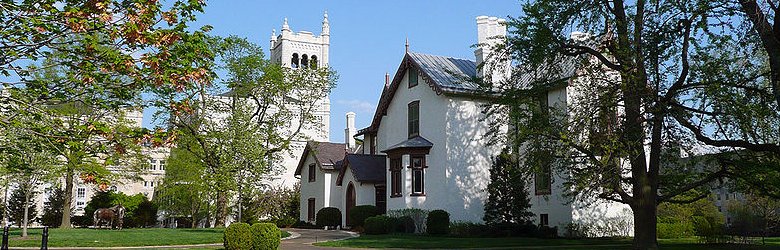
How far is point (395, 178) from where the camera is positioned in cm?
3453

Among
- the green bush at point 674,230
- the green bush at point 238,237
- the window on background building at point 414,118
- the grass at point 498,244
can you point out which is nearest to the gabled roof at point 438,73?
the window on background building at point 414,118

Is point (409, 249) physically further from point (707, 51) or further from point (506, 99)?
point (707, 51)

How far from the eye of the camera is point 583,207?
29609 mm

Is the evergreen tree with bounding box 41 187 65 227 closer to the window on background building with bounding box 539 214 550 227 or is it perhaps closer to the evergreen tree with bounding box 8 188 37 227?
the evergreen tree with bounding box 8 188 37 227

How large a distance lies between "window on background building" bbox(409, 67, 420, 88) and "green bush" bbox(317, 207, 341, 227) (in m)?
10.1

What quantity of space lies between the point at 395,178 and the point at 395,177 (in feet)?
0.17

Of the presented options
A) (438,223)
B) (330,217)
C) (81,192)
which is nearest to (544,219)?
(438,223)

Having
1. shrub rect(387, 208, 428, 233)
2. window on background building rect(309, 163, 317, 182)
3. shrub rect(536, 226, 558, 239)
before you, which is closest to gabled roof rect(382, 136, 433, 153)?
shrub rect(387, 208, 428, 233)

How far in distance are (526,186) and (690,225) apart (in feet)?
25.4

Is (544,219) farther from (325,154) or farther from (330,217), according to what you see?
(325,154)

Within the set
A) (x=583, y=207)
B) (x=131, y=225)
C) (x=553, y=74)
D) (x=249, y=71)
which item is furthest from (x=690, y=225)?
(x=131, y=225)

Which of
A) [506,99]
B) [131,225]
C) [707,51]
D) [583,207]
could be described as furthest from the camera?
[131,225]

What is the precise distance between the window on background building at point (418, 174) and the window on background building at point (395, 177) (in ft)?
3.11

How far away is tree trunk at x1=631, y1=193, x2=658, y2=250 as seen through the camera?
20359 millimetres
